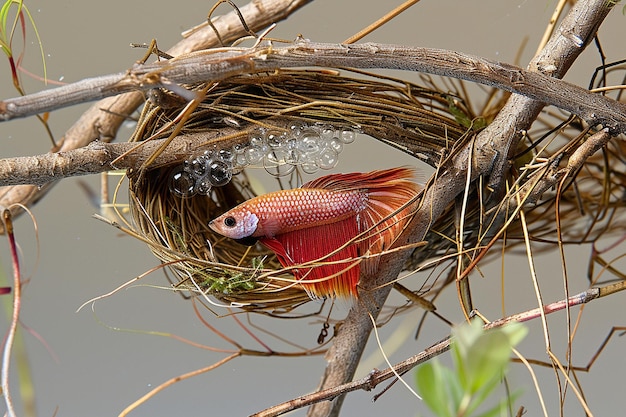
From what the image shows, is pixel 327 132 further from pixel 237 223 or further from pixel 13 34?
pixel 13 34

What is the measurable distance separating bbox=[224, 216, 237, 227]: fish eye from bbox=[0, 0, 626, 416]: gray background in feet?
0.86

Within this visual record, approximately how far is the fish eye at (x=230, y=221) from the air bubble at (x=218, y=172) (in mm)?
47

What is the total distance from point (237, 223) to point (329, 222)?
3.3 inches

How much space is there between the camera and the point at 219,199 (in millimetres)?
683

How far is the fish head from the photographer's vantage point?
0.54 m

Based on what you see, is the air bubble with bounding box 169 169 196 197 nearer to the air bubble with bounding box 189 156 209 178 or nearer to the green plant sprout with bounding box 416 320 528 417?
the air bubble with bounding box 189 156 209 178

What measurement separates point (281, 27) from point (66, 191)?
37cm

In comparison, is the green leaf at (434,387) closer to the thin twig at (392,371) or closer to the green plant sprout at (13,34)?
the thin twig at (392,371)

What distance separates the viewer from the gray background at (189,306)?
787 millimetres

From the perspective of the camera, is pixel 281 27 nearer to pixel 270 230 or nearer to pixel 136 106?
pixel 136 106

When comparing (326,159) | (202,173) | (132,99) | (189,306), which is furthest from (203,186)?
(189,306)

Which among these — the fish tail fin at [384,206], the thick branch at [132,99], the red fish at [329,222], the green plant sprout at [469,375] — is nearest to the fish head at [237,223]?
the red fish at [329,222]

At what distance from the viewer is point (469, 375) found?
0.70 ft

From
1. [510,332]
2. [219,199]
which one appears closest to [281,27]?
[219,199]
